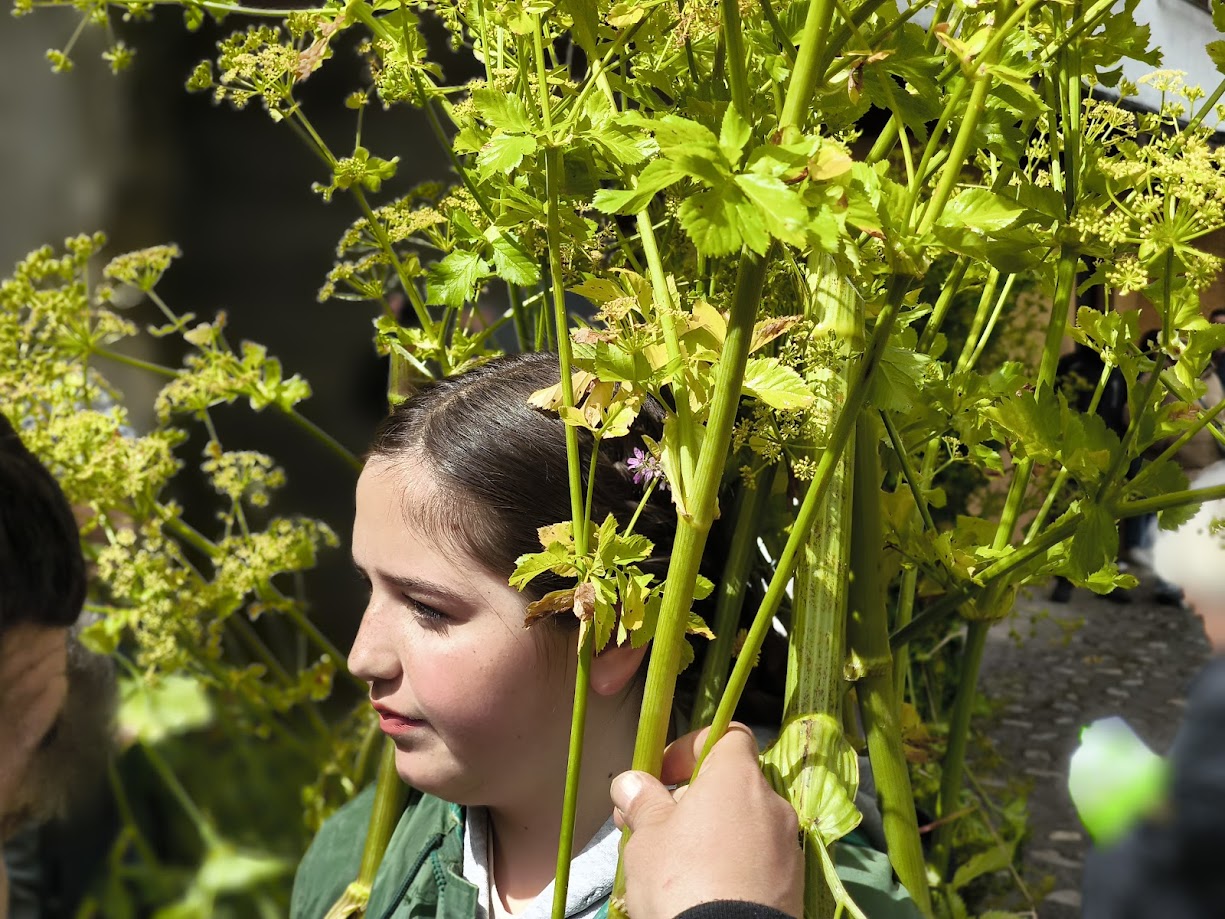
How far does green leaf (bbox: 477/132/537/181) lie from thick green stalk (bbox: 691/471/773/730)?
0.30 meters

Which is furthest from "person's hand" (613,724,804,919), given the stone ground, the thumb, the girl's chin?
the stone ground

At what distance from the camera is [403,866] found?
108cm

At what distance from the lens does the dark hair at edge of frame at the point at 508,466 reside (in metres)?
0.92

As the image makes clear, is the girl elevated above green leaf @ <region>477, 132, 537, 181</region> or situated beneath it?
situated beneath

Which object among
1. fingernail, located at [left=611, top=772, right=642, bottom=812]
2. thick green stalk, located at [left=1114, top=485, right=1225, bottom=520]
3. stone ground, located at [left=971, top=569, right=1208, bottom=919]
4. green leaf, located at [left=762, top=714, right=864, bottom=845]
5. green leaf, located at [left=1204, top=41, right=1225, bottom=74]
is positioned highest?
green leaf, located at [left=1204, top=41, right=1225, bottom=74]

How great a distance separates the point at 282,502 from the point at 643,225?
2093 millimetres

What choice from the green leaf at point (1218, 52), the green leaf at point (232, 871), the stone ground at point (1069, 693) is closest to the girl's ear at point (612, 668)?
the green leaf at point (1218, 52)

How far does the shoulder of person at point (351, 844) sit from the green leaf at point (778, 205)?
29.4 inches

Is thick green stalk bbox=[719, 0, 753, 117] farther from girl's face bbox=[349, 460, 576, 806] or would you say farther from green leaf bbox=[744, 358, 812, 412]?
girl's face bbox=[349, 460, 576, 806]

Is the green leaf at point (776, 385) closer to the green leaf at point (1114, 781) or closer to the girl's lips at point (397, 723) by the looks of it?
the green leaf at point (1114, 781)

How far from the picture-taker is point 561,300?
659 mm

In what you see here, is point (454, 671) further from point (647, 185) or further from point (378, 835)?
point (647, 185)

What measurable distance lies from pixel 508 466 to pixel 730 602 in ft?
0.70

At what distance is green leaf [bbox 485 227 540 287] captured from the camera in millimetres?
801
